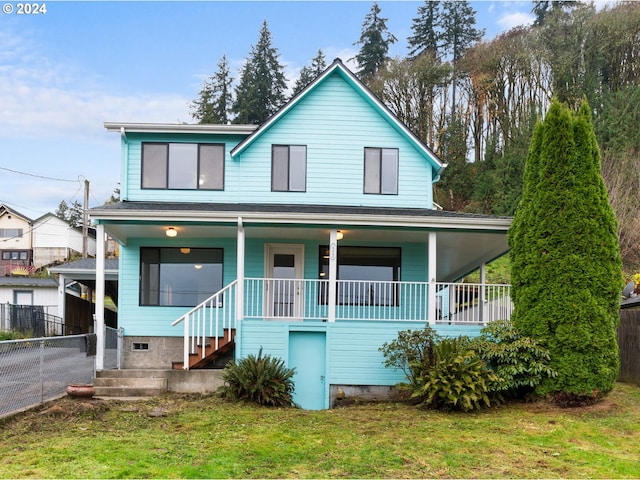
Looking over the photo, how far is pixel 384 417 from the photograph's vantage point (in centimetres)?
945

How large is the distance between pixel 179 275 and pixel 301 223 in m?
4.00

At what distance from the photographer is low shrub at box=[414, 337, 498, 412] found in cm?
962

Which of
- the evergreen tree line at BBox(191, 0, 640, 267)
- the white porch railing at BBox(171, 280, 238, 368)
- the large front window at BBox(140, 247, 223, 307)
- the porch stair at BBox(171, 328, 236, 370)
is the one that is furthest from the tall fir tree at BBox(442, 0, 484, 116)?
the porch stair at BBox(171, 328, 236, 370)

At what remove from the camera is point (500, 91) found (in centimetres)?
3406

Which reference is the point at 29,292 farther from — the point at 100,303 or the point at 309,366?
the point at 309,366

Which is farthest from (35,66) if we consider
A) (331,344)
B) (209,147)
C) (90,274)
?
(331,344)

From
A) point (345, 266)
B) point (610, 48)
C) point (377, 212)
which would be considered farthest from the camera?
point (610, 48)

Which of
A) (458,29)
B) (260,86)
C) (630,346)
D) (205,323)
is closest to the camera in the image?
(205,323)

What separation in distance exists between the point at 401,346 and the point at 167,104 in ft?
124

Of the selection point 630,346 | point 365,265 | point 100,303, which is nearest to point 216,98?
point 365,265

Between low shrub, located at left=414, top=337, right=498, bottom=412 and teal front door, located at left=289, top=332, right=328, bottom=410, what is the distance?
7.51 ft

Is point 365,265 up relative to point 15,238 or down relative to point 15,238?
down

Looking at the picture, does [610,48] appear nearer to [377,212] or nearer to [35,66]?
[377,212]

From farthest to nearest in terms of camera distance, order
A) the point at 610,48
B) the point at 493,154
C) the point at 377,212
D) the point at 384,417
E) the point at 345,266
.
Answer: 1. the point at 493,154
2. the point at 610,48
3. the point at 345,266
4. the point at 377,212
5. the point at 384,417
